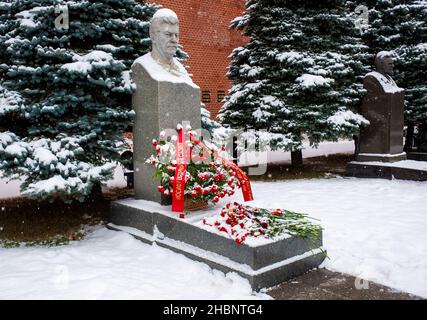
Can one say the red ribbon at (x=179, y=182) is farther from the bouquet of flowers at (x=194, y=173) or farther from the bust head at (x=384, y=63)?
the bust head at (x=384, y=63)

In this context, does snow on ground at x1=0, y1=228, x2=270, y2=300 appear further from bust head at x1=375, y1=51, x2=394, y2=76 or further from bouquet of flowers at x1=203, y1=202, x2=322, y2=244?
bust head at x1=375, y1=51, x2=394, y2=76

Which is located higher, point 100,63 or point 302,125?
point 100,63

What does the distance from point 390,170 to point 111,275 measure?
21.8ft

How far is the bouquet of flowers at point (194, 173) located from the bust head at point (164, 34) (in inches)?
44.2

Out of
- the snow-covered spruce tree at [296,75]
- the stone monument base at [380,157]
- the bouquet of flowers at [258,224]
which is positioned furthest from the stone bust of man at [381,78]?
the bouquet of flowers at [258,224]

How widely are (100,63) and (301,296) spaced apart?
11.8 ft

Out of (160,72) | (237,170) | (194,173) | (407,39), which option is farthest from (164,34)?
(407,39)

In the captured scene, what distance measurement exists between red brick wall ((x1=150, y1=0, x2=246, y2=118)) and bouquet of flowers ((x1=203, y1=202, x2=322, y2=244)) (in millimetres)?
10525

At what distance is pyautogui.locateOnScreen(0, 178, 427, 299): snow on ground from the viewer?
354 cm

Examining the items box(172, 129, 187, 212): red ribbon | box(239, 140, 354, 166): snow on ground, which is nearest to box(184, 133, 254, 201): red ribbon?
box(172, 129, 187, 212): red ribbon

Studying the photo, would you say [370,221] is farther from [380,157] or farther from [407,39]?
[407,39]
